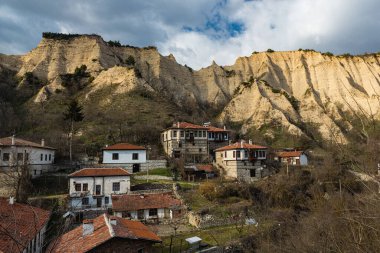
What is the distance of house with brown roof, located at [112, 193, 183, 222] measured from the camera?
1094 inches

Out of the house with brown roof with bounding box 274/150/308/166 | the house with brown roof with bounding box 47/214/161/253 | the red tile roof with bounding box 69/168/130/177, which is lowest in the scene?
the house with brown roof with bounding box 47/214/161/253

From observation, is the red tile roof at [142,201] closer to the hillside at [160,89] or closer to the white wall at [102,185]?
the white wall at [102,185]

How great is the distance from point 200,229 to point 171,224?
118 inches

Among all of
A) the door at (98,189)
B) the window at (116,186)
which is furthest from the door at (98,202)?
the window at (116,186)

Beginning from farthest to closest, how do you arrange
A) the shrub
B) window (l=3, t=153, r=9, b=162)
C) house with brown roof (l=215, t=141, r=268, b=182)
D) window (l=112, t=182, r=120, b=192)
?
1. the shrub
2. house with brown roof (l=215, t=141, r=268, b=182)
3. window (l=3, t=153, r=9, b=162)
4. window (l=112, t=182, r=120, b=192)

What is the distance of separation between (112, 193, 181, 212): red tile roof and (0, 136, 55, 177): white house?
1014 centimetres

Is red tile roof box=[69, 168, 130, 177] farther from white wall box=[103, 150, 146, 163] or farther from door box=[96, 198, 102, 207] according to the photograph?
white wall box=[103, 150, 146, 163]

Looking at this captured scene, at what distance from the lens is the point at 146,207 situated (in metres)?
28.2

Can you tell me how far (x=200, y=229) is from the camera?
25.6 m

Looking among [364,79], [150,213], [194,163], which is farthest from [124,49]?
[150,213]

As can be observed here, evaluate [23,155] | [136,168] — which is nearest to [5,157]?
[23,155]

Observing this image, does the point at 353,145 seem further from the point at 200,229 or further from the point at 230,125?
the point at 230,125

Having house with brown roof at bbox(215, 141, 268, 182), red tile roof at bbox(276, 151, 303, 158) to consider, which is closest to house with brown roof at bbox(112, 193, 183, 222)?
house with brown roof at bbox(215, 141, 268, 182)

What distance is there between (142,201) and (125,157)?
11.5 meters
